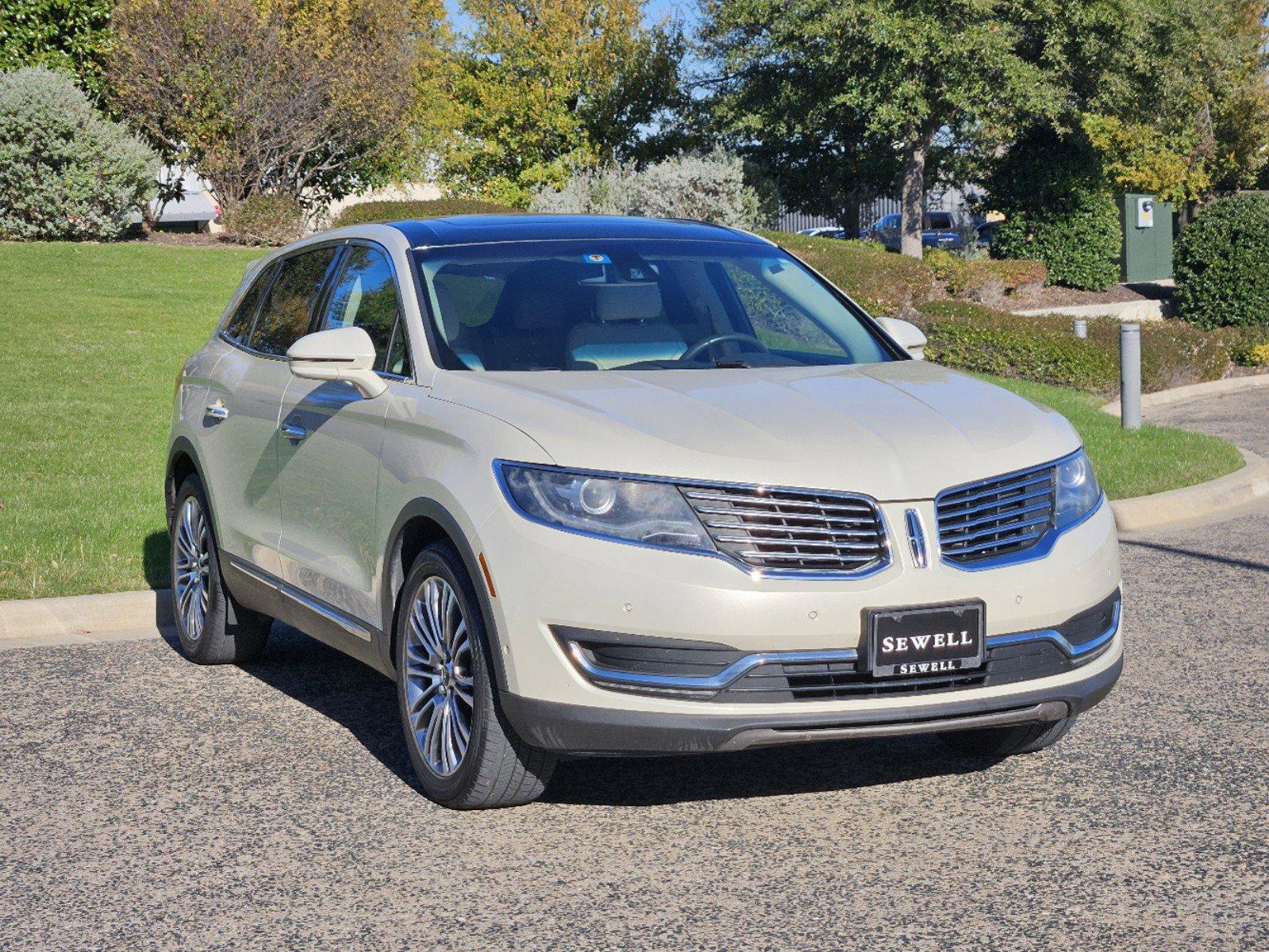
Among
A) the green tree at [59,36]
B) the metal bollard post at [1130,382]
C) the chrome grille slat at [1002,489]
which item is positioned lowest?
the metal bollard post at [1130,382]

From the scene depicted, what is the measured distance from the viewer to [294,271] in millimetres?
6848

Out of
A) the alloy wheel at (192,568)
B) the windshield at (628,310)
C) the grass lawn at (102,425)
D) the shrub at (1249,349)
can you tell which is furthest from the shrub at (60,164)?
the windshield at (628,310)

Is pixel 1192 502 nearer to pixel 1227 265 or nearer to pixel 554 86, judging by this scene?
pixel 1227 265

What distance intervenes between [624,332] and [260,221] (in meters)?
24.7

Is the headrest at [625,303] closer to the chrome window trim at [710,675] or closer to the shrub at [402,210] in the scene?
the chrome window trim at [710,675]

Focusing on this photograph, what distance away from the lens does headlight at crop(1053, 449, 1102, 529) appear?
4.83m

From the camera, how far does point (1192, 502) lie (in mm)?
10812

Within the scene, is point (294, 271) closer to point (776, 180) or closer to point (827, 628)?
point (827, 628)

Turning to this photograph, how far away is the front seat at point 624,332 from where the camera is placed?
18.0 feet

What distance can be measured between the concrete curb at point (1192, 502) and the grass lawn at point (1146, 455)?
14 cm

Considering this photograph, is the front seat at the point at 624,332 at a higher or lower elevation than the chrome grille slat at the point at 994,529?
higher

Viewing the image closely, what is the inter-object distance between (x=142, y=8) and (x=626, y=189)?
357 inches

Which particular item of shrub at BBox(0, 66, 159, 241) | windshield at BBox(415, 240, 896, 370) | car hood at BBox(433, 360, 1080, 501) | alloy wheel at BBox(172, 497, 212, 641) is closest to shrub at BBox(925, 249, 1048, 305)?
shrub at BBox(0, 66, 159, 241)

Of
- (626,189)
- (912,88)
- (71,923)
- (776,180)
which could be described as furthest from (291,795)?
(776,180)
